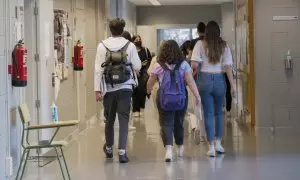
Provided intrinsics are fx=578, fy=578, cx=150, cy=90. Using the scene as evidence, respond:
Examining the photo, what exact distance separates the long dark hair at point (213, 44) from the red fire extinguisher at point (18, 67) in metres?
2.16

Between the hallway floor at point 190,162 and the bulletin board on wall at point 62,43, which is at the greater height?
the bulletin board on wall at point 62,43

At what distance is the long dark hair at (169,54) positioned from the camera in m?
6.31

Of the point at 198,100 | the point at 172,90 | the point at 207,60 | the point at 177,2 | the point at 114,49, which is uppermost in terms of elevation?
the point at 177,2

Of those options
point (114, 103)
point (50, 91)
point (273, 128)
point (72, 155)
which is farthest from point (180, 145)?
point (273, 128)

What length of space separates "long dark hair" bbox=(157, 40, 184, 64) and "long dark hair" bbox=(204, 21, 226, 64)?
43 centimetres

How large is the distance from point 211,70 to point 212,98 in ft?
1.09

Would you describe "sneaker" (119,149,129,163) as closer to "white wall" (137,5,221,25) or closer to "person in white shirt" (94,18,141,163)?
"person in white shirt" (94,18,141,163)

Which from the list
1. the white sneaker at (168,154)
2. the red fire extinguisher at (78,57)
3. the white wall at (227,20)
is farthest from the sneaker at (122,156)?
the white wall at (227,20)

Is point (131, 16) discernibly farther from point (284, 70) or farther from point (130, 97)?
point (130, 97)

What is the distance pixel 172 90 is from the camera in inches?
247

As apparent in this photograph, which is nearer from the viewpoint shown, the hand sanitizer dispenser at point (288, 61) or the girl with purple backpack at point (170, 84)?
the girl with purple backpack at point (170, 84)

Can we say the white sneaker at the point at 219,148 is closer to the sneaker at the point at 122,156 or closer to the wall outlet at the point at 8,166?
the sneaker at the point at 122,156

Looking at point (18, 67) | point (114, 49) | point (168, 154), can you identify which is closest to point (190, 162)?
point (168, 154)

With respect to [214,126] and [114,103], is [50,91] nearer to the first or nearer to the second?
[114,103]
